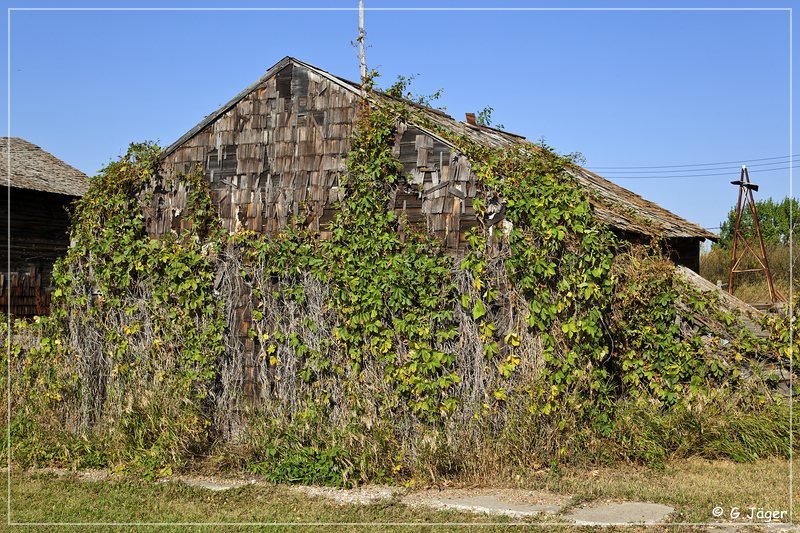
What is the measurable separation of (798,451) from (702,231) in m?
6.62

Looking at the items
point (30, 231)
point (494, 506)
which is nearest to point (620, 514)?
point (494, 506)

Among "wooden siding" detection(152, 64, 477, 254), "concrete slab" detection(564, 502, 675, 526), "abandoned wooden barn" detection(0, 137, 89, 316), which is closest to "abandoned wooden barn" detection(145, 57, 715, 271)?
"wooden siding" detection(152, 64, 477, 254)

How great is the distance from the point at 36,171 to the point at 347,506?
1680 cm

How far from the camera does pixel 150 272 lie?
1095 cm

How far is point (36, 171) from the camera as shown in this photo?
21297 mm

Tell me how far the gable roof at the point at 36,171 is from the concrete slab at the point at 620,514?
53.4 ft

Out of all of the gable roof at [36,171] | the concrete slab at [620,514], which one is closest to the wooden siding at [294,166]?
the concrete slab at [620,514]

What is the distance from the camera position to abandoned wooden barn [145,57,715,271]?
9.86 meters

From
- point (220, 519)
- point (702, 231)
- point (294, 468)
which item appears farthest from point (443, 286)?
point (702, 231)

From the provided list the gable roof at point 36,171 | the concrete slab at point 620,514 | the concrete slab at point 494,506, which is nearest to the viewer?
the concrete slab at point 620,514

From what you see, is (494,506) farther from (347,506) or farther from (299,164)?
(299,164)

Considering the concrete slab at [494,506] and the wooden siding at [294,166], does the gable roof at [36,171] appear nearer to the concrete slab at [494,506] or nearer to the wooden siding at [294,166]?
the wooden siding at [294,166]

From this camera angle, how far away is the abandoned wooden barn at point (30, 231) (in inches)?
763

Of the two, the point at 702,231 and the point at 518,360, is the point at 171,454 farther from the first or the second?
the point at 702,231
